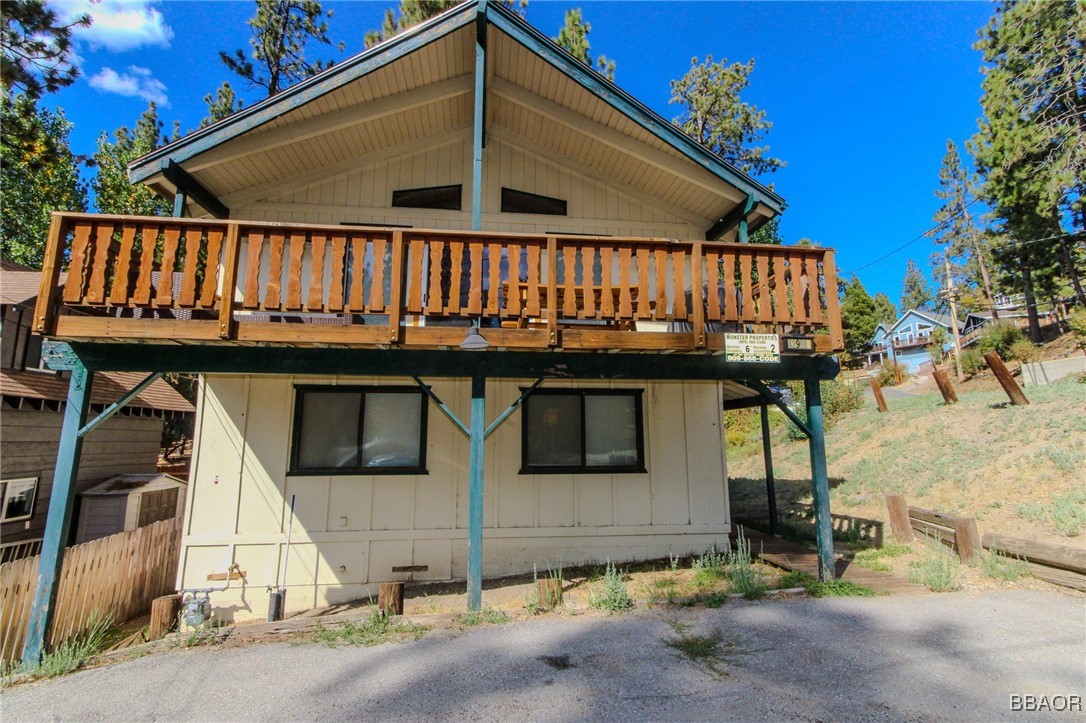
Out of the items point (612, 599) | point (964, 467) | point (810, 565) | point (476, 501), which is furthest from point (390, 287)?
point (964, 467)

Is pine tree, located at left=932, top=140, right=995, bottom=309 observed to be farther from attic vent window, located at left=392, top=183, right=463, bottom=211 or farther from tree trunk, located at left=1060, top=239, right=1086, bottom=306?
attic vent window, located at left=392, top=183, right=463, bottom=211

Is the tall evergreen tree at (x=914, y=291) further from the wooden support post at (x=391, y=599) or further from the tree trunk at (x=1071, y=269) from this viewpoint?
the wooden support post at (x=391, y=599)

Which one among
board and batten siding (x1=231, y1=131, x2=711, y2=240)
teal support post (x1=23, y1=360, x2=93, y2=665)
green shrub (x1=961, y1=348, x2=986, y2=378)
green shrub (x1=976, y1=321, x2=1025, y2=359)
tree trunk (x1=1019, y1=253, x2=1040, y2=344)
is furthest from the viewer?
tree trunk (x1=1019, y1=253, x2=1040, y2=344)

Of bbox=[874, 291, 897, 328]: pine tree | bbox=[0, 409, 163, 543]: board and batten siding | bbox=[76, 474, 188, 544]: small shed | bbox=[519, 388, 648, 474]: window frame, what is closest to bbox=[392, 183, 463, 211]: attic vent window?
bbox=[519, 388, 648, 474]: window frame

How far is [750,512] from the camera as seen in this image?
35.6ft

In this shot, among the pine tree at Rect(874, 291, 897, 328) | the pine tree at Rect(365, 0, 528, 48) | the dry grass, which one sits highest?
the pine tree at Rect(874, 291, 897, 328)

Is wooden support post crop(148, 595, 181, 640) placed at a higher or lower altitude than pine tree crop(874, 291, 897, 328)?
lower

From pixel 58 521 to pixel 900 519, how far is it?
10.1 meters

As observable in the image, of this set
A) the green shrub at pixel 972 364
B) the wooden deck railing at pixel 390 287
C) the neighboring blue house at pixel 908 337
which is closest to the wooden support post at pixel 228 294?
the wooden deck railing at pixel 390 287

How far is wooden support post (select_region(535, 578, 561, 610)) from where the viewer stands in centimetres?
523

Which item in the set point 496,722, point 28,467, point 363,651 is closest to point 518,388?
point 363,651

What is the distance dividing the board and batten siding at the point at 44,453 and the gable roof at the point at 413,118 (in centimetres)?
583

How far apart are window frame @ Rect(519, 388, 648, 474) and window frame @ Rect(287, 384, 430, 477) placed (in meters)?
1.37

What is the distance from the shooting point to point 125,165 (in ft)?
58.2
